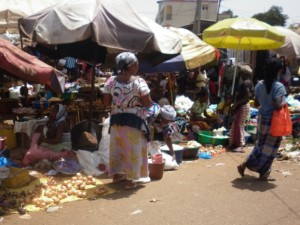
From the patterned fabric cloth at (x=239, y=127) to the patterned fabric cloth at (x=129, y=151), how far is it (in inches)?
120

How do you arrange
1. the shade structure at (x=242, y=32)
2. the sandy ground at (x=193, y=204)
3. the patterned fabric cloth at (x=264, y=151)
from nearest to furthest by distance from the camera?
the sandy ground at (x=193, y=204)
the patterned fabric cloth at (x=264, y=151)
the shade structure at (x=242, y=32)

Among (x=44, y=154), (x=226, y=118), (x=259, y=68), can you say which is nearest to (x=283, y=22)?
(x=259, y=68)

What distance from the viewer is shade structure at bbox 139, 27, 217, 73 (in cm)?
821

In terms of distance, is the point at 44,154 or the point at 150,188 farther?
the point at 44,154

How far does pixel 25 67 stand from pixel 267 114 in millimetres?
3345

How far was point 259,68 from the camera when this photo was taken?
16.0 metres

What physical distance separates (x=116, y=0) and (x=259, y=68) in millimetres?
10758

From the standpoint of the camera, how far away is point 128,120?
5.14 meters

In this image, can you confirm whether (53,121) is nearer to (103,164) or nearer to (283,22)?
(103,164)

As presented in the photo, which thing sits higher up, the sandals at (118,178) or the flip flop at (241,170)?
the flip flop at (241,170)

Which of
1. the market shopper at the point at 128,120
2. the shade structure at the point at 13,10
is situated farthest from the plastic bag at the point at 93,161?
the shade structure at the point at 13,10

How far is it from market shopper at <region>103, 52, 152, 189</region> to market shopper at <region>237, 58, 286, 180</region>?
1.65 m

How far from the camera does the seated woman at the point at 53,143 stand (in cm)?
620

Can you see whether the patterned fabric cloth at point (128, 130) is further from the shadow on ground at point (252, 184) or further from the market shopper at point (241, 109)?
the market shopper at point (241, 109)
